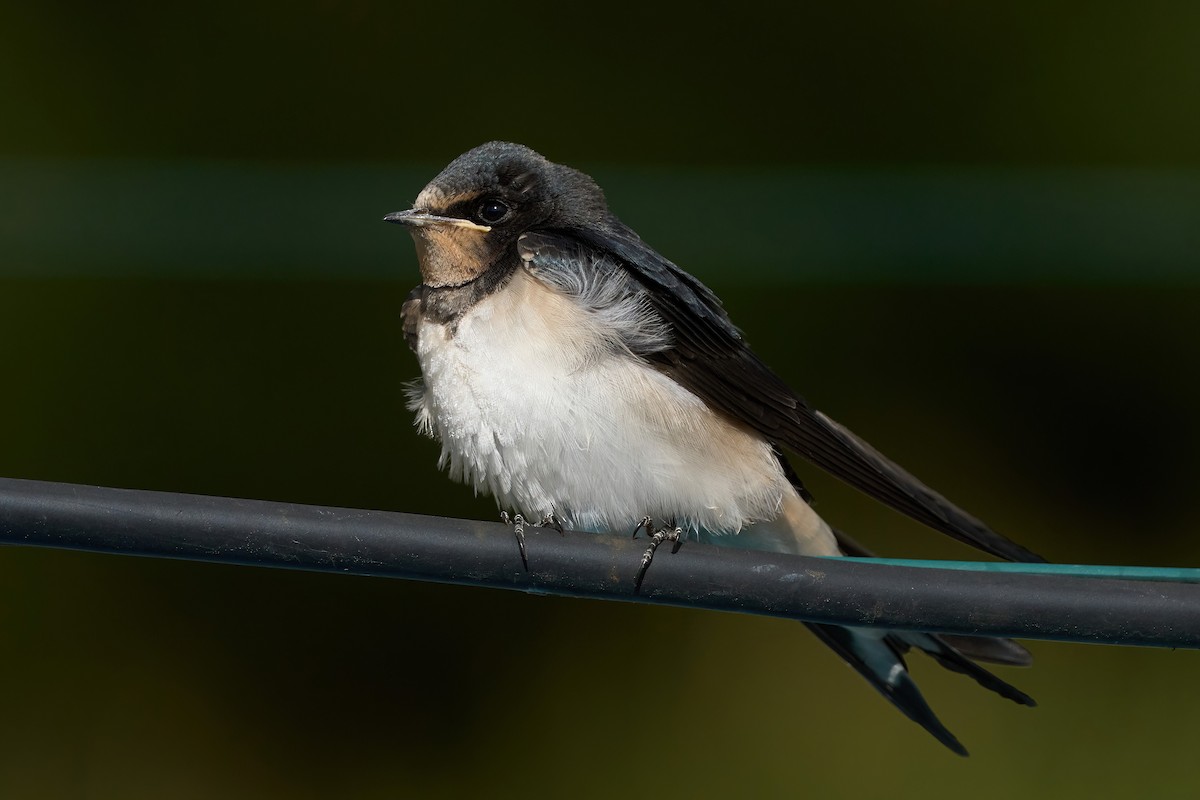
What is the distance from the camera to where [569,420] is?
1.69 meters

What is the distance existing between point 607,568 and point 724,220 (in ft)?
6.64

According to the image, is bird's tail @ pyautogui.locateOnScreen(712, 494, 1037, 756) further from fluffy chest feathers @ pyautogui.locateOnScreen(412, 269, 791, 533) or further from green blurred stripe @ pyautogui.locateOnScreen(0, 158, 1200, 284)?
green blurred stripe @ pyautogui.locateOnScreen(0, 158, 1200, 284)

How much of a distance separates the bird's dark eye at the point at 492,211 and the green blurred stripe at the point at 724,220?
1053 millimetres

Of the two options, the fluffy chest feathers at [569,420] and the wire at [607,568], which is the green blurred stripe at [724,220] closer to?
the fluffy chest feathers at [569,420]

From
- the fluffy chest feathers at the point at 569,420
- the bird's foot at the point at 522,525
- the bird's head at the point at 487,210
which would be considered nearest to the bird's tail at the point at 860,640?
the fluffy chest feathers at the point at 569,420

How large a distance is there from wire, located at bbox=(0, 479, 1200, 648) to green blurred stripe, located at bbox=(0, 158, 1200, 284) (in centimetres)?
189

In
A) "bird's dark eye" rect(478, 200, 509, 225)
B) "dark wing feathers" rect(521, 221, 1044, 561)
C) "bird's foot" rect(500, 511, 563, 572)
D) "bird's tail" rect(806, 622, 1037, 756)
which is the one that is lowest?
"bird's tail" rect(806, 622, 1037, 756)

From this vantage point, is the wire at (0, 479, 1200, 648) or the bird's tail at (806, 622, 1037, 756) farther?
the bird's tail at (806, 622, 1037, 756)

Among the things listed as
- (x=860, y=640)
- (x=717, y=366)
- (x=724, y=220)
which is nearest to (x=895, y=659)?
(x=860, y=640)

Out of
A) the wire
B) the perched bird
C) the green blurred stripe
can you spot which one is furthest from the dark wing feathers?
the green blurred stripe

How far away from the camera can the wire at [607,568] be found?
112cm

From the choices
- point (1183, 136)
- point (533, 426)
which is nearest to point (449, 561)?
point (533, 426)

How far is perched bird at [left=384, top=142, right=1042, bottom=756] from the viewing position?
1.70 m

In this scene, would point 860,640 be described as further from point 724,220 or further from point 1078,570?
point 724,220
